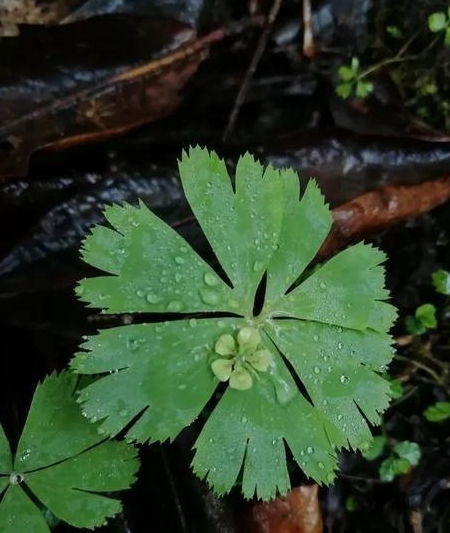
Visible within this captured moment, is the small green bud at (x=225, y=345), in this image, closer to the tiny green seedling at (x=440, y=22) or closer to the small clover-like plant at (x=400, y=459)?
the small clover-like plant at (x=400, y=459)

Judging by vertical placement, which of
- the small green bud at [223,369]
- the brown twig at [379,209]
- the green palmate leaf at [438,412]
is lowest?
the green palmate leaf at [438,412]

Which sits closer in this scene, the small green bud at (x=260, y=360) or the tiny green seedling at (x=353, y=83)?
the small green bud at (x=260, y=360)

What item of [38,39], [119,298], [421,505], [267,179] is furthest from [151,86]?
[421,505]

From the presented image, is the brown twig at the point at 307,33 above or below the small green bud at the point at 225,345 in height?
above

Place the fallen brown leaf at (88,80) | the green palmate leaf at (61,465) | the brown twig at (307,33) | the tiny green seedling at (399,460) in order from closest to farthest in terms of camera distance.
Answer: the green palmate leaf at (61,465) < the fallen brown leaf at (88,80) < the tiny green seedling at (399,460) < the brown twig at (307,33)

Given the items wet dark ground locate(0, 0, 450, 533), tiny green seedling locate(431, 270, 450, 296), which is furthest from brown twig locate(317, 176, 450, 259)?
tiny green seedling locate(431, 270, 450, 296)

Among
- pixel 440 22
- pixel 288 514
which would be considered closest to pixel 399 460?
pixel 288 514

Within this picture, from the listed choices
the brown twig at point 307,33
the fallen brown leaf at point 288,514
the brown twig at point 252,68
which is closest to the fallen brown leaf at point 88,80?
the brown twig at point 252,68

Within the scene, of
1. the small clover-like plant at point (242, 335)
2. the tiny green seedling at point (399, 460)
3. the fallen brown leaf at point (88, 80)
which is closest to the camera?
the small clover-like plant at point (242, 335)

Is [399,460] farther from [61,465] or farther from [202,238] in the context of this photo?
[61,465]
